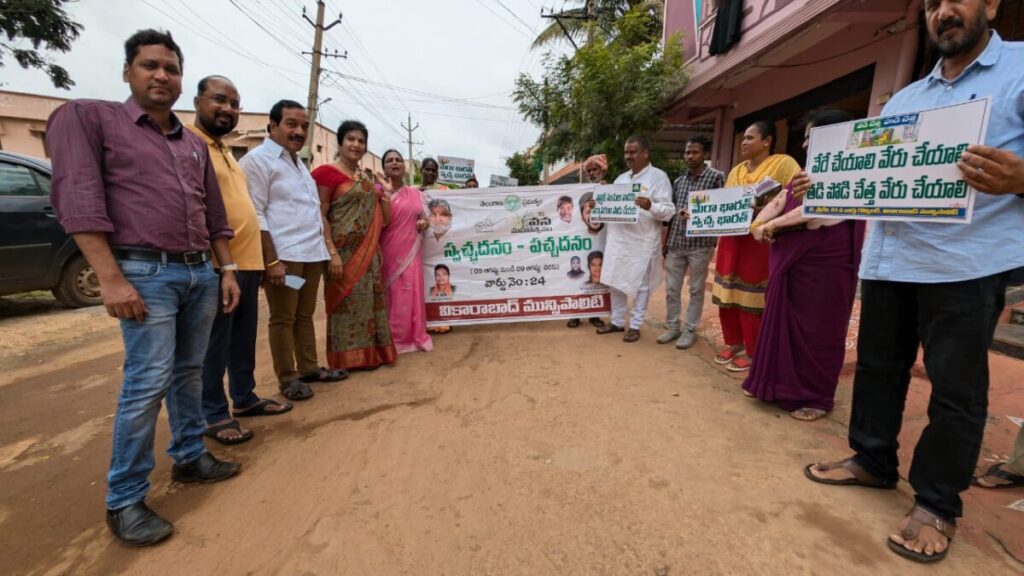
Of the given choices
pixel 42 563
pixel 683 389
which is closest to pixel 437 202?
pixel 683 389

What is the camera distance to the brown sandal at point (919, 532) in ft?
4.97

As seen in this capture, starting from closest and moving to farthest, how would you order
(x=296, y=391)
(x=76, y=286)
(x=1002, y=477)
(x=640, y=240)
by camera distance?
(x=1002, y=477), (x=296, y=391), (x=640, y=240), (x=76, y=286)

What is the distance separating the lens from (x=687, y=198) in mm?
3832

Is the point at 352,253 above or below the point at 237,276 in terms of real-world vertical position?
above

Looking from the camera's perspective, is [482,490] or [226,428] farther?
[226,428]

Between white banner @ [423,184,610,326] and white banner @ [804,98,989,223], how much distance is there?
97.7 inches

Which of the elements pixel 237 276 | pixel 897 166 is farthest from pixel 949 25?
pixel 237 276

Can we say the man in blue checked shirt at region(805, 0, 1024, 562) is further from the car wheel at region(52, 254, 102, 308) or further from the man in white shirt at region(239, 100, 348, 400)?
the car wheel at region(52, 254, 102, 308)

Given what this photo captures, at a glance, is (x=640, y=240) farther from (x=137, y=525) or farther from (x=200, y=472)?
(x=137, y=525)

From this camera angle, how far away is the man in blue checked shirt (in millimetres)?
1454

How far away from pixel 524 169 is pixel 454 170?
14733 mm

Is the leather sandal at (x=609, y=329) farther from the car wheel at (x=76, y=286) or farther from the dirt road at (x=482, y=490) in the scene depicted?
the car wheel at (x=76, y=286)

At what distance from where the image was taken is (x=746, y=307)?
320 cm

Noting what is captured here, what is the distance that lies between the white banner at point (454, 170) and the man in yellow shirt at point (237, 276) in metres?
9.19
